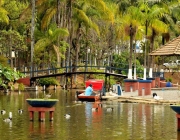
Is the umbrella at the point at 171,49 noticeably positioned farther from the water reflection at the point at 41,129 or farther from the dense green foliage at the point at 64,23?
the water reflection at the point at 41,129

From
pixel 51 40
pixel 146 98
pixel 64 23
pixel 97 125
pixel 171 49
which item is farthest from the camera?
pixel 64 23

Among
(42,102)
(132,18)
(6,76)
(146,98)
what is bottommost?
(146,98)

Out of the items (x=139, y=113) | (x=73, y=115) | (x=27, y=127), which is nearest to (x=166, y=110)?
(x=139, y=113)

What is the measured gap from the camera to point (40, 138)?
26.3 m

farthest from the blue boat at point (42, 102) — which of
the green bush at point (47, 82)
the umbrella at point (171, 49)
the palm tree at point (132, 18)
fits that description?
the green bush at point (47, 82)

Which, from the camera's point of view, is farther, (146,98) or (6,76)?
(6,76)

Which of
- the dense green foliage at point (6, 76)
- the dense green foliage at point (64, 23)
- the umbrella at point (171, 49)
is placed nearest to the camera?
the umbrella at point (171, 49)

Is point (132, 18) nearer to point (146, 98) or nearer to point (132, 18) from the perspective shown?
point (132, 18)

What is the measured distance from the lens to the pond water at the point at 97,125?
27.4 m

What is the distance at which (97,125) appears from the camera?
103 ft

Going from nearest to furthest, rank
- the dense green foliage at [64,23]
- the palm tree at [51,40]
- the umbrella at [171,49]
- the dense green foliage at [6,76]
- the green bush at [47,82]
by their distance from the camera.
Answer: the umbrella at [171,49], the dense green foliage at [6,76], the dense green foliage at [64,23], the palm tree at [51,40], the green bush at [47,82]

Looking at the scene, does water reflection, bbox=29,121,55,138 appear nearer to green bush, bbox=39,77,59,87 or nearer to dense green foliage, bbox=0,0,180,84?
dense green foliage, bbox=0,0,180,84

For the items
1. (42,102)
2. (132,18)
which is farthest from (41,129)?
(132,18)

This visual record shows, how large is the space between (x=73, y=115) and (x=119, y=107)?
7.13 m
